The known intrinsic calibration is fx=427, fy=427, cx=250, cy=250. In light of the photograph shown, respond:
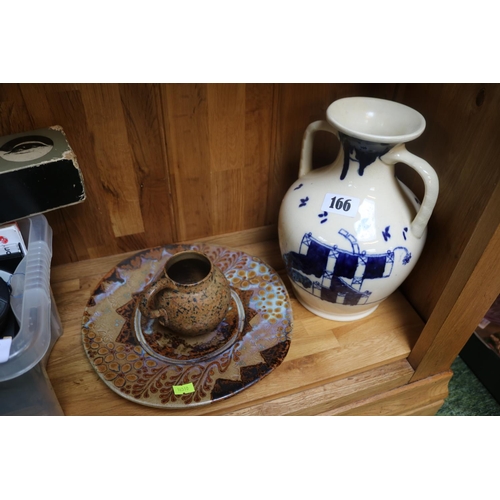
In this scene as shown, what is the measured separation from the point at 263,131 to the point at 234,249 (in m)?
0.25

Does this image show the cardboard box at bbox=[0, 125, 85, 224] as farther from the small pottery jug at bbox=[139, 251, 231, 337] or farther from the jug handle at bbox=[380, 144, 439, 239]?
the jug handle at bbox=[380, 144, 439, 239]

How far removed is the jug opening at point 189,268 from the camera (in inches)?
27.1

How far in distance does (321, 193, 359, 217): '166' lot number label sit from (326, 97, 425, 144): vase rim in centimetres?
10

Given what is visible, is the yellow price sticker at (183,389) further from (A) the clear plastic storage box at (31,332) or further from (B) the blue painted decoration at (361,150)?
(B) the blue painted decoration at (361,150)

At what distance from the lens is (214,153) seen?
792 millimetres

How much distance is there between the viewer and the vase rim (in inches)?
24.9

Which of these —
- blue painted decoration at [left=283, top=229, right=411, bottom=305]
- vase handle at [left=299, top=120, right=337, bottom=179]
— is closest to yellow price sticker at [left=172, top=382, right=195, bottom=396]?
blue painted decoration at [left=283, top=229, right=411, bottom=305]

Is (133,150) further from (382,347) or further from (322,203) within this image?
(382,347)

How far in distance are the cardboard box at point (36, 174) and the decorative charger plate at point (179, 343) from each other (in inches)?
8.5

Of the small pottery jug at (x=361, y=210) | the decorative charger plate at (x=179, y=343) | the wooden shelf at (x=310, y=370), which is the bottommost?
the wooden shelf at (x=310, y=370)

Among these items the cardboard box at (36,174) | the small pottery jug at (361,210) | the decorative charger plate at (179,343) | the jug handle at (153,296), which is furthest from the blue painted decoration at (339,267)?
the cardboard box at (36,174)

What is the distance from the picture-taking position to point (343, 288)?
0.69 m
